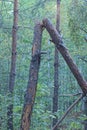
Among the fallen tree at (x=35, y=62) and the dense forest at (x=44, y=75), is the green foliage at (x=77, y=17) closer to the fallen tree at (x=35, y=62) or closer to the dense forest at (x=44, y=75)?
the dense forest at (x=44, y=75)

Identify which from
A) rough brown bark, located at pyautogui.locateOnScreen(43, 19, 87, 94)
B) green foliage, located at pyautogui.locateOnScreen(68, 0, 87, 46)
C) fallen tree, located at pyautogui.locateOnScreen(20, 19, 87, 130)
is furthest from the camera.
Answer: green foliage, located at pyautogui.locateOnScreen(68, 0, 87, 46)

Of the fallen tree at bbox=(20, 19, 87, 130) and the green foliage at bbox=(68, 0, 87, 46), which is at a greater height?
the green foliage at bbox=(68, 0, 87, 46)

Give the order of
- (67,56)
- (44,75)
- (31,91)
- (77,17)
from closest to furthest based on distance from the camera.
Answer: (67,56) → (31,91) → (77,17) → (44,75)

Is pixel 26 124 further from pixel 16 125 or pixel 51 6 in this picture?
pixel 51 6

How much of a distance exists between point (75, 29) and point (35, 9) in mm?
5511

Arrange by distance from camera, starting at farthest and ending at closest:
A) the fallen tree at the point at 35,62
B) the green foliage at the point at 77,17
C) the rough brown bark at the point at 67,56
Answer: the green foliage at the point at 77,17, the fallen tree at the point at 35,62, the rough brown bark at the point at 67,56

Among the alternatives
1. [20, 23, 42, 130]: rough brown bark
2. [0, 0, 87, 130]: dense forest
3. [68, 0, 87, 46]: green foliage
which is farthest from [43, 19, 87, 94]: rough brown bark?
[68, 0, 87, 46]: green foliage

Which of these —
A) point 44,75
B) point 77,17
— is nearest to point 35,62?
point 77,17

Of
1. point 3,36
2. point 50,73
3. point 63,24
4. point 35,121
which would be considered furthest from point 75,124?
point 63,24

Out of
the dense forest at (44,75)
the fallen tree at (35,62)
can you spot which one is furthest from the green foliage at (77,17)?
the fallen tree at (35,62)

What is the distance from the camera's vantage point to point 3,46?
1551 cm

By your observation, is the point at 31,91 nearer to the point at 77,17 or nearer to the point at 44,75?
the point at 77,17

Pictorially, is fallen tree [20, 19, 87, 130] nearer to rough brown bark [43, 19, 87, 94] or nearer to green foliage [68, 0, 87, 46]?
rough brown bark [43, 19, 87, 94]

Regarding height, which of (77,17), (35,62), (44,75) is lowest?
(44,75)
